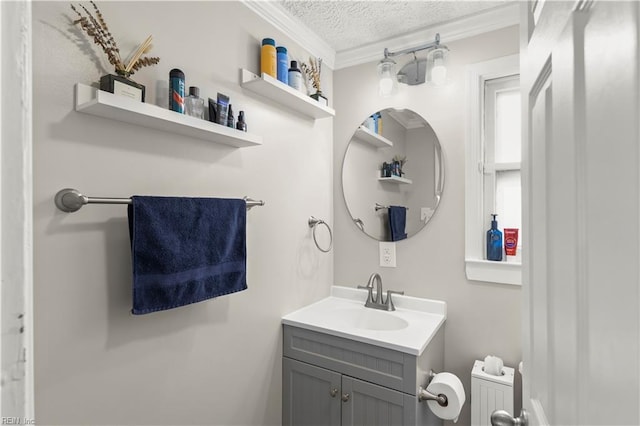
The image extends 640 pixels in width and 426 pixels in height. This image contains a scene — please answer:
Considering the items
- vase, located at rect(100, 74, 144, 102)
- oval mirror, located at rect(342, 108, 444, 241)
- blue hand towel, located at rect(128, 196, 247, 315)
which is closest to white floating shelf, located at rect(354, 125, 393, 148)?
oval mirror, located at rect(342, 108, 444, 241)

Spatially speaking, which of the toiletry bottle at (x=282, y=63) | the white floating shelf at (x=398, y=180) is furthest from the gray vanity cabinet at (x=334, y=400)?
the toiletry bottle at (x=282, y=63)

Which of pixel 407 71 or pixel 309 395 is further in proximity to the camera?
pixel 407 71

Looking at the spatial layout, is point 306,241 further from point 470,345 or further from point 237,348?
point 470,345

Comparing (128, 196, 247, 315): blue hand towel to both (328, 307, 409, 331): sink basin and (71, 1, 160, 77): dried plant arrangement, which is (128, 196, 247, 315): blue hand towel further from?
(328, 307, 409, 331): sink basin

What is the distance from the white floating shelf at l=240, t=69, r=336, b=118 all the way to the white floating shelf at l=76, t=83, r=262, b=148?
0.29 metres

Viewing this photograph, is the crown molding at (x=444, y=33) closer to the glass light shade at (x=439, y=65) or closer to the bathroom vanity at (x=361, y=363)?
the glass light shade at (x=439, y=65)

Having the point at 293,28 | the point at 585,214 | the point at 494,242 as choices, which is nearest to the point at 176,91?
the point at 293,28

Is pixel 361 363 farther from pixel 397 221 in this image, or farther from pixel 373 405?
pixel 397 221

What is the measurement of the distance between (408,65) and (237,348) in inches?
71.2

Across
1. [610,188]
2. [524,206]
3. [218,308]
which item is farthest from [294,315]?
[610,188]

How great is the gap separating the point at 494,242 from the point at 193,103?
1.58m

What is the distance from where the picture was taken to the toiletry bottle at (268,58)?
162 cm

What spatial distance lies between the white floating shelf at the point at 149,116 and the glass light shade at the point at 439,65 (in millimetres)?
1057

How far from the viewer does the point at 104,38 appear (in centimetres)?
105
